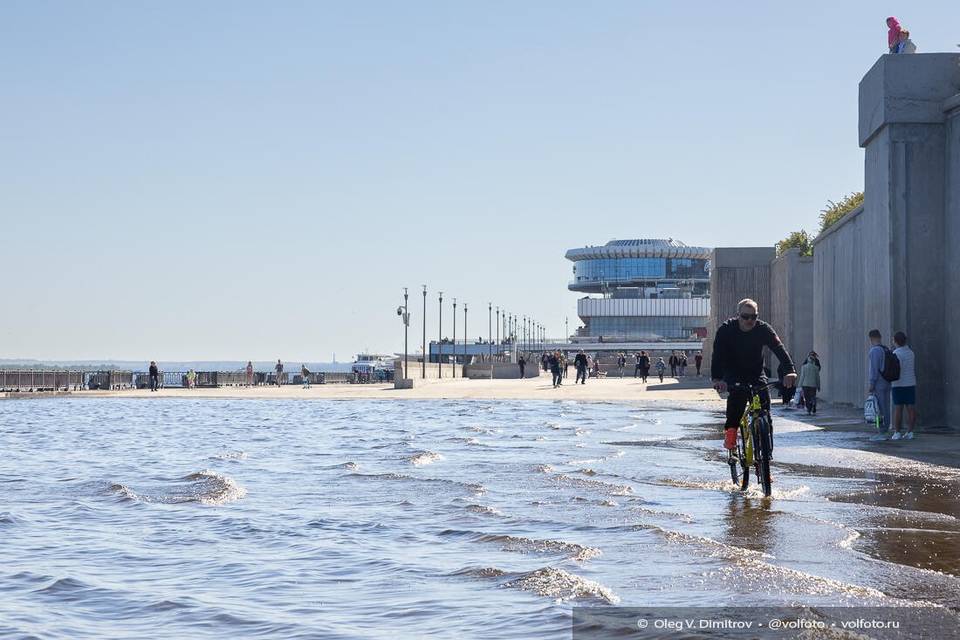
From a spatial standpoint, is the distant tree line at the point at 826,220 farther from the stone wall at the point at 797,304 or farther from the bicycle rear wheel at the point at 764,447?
the bicycle rear wheel at the point at 764,447

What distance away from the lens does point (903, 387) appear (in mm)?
17969

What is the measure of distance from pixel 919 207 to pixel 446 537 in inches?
534

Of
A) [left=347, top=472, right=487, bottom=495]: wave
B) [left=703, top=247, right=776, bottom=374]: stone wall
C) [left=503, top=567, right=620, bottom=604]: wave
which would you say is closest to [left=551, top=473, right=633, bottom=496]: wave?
[left=347, top=472, right=487, bottom=495]: wave

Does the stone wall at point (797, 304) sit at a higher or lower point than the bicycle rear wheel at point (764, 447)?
higher

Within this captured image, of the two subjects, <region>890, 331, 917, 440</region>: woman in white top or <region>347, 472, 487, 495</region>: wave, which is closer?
<region>347, 472, 487, 495</region>: wave

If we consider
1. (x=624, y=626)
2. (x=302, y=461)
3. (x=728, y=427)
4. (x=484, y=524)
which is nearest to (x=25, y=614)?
(x=624, y=626)

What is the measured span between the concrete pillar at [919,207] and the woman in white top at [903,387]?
7.06 feet

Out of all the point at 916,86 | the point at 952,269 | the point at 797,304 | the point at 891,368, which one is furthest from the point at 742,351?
the point at 797,304

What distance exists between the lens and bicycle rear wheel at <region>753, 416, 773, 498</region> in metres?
11.5

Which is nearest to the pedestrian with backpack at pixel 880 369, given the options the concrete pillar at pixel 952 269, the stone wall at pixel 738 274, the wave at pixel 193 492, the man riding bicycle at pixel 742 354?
the concrete pillar at pixel 952 269

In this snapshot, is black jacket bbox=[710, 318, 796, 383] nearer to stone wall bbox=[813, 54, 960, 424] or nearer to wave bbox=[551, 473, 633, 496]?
wave bbox=[551, 473, 633, 496]

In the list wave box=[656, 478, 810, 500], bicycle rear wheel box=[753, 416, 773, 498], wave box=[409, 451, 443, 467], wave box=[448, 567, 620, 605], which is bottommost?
wave box=[448, 567, 620, 605]

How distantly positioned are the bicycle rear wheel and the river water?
24 cm

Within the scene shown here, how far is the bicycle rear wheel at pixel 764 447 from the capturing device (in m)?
11.5
